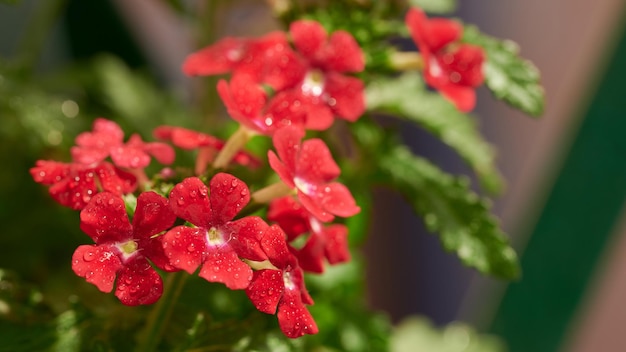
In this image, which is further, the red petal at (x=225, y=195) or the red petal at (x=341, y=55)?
the red petal at (x=341, y=55)

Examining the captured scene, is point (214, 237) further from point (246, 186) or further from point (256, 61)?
point (256, 61)

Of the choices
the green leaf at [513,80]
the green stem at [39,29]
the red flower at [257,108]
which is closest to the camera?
the red flower at [257,108]

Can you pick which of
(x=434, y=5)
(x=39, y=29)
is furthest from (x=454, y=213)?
(x=39, y=29)

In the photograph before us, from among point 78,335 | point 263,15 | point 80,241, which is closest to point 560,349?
point 263,15

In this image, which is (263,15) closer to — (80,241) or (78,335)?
(80,241)

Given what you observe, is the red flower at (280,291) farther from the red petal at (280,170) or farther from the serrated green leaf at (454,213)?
the serrated green leaf at (454,213)

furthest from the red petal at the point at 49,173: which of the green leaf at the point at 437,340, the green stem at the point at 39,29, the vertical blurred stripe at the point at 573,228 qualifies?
the vertical blurred stripe at the point at 573,228
